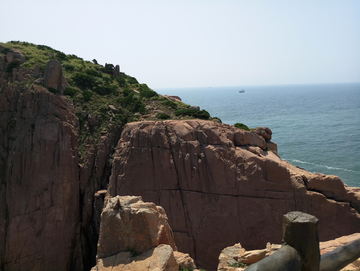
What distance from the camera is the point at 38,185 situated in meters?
22.2

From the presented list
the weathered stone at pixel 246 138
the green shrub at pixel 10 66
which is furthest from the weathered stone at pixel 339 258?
the green shrub at pixel 10 66

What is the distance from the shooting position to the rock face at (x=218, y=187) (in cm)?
1936

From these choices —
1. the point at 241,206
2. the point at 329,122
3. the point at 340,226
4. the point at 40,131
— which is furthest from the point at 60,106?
the point at 329,122

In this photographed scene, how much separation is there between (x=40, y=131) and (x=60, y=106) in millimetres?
2745

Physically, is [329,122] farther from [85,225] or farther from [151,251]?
[151,251]

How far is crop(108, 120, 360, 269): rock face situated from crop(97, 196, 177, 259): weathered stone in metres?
9.42

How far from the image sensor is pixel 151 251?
1045 cm

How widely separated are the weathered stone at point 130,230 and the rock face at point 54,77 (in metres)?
18.1

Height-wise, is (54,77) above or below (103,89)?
above

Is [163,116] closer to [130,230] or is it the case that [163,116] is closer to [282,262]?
[130,230]

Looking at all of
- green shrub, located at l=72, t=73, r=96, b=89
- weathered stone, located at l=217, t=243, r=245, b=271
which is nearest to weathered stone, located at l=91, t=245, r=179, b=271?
weathered stone, located at l=217, t=243, r=245, b=271

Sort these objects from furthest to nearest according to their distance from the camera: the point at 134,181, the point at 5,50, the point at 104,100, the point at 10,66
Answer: the point at 5,50, the point at 104,100, the point at 10,66, the point at 134,181

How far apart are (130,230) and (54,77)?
19415 millimetres

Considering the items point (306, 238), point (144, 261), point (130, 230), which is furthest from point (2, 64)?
point (306, 238)
